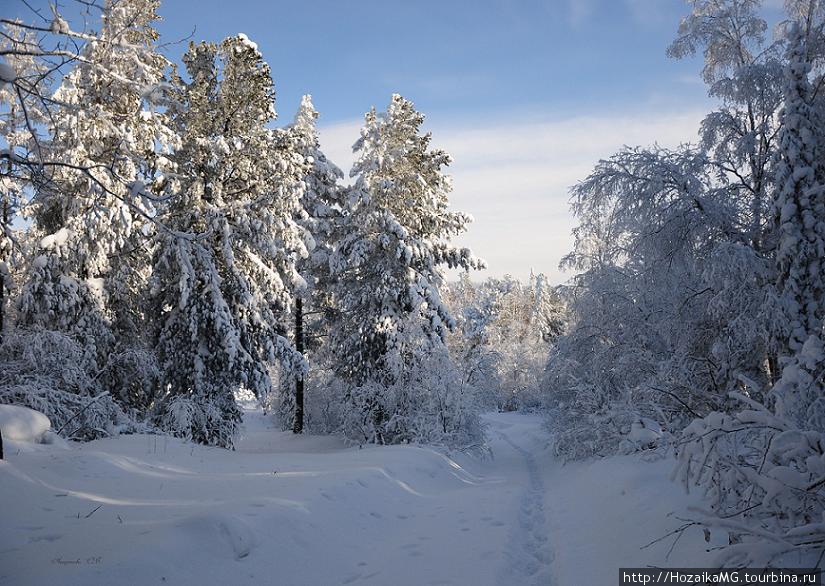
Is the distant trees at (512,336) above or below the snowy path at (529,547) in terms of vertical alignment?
above

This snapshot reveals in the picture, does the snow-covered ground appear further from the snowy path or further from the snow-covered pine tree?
the snow-covered pine tree

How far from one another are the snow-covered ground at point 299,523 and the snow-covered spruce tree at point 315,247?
34.7 feet

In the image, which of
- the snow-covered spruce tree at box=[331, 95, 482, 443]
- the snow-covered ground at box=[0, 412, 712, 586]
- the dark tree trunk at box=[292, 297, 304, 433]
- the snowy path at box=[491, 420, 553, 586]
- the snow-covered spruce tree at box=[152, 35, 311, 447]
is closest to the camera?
the snow-covered ground at box=[0, 412, 712, 586]

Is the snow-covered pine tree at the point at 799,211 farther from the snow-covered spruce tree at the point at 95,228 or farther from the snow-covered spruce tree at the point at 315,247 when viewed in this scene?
the snow-covered spruce tree at the point at 315,247

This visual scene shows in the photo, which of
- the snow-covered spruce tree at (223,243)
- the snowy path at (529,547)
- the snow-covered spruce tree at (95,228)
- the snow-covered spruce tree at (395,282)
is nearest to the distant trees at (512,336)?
the snow-covered spruce tree at (395,282)

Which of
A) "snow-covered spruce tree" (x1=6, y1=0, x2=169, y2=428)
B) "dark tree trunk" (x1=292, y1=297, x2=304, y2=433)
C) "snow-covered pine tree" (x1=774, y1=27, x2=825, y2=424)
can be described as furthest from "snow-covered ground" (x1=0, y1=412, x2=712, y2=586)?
"dark tree trunk" (x1=292, y1=297, x2=304, y2=433)

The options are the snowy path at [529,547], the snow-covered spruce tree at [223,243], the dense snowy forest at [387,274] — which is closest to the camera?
the snowy path at [529,547]

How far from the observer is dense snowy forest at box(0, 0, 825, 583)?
730 centimetres

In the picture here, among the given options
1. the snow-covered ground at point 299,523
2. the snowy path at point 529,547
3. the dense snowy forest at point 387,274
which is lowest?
the snowy path at point 529,547

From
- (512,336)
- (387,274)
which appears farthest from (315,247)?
(512,336)

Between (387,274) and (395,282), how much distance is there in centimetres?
39

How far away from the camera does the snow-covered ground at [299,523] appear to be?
175 inches

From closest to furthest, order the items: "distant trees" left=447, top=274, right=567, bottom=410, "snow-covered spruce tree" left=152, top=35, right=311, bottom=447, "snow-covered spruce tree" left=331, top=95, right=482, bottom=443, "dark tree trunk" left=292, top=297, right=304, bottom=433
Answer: "snow-covered spruce tree" left=152, top=35, right=311, bottom=447 < "snow-covered spruce tree" left=331, top=95, right=482, bottom=443 < "dark tree trunk" left=292, top=297, right=304, bottom=433 < "distant trees" left=447, top=274, right=567, bottom=410

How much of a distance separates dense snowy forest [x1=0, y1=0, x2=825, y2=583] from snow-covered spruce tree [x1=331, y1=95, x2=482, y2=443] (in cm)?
8
